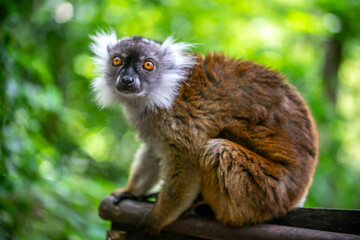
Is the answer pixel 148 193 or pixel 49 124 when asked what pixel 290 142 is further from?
pixel 49 124

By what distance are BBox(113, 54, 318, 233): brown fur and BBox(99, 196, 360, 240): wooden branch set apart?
11cm

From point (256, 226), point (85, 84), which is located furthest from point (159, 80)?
point (85, 84)

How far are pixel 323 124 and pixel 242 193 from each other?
5.45 meters

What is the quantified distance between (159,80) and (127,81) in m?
0.51

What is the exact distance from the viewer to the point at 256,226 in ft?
12.1

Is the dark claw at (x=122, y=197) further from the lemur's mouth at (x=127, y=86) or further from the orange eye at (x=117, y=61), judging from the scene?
the orange eye at (x=117, y=61)

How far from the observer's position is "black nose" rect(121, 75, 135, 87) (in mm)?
4238

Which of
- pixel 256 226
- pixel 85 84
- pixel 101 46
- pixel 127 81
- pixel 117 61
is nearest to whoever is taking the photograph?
pixel 256 226

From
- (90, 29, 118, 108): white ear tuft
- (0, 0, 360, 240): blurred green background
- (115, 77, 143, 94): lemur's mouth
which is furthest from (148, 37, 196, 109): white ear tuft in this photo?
(90, 29, 118, 108): white ear tuft

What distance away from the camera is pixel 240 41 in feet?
28.6

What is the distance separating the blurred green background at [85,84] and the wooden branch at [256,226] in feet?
2.55

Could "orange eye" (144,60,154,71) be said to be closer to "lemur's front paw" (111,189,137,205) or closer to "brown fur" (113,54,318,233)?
"brown fur" (113,54,318,233)

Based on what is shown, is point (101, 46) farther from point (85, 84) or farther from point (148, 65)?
point (85, 84)

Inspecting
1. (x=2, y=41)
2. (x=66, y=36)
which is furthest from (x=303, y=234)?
(x=66, y=36)
